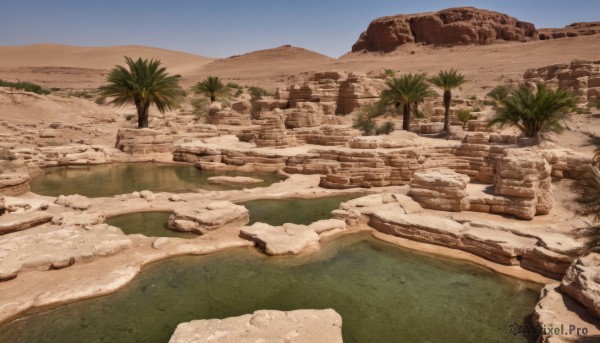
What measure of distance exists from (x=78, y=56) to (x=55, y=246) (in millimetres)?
93129

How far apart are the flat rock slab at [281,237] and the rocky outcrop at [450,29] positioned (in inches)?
2513

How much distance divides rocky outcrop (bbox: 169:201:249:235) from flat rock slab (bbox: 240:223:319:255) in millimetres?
658

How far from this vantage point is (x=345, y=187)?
1205 centimetres

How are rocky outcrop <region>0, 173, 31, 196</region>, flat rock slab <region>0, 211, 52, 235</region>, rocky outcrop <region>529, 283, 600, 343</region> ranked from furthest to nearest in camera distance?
rocky outcrop <region>0, 173, 31, 196</region> → flat rock slab <region>0, 211, 52, 235</region> → rocky outcrop <region>529, 283, 600, 343</region>

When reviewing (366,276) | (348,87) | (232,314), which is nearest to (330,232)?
(366,276)

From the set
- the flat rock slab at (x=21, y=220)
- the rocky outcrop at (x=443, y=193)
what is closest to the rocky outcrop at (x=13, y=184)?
the flat rock slab at (x=21, y=220)

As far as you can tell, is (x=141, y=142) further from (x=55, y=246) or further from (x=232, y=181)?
(x=55, y=246)

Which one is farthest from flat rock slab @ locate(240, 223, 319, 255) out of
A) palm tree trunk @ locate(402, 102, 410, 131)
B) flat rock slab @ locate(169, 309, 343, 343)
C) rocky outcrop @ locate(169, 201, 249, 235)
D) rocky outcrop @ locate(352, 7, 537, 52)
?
rocky outcrop @ locate(352, 7, 537, 52)

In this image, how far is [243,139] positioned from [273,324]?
52.7ft

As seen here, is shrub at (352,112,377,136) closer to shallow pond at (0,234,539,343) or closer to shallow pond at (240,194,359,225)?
shallow pond at (240,194,359,225)

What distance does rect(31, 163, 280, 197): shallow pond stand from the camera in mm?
12102

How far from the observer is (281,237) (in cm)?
767

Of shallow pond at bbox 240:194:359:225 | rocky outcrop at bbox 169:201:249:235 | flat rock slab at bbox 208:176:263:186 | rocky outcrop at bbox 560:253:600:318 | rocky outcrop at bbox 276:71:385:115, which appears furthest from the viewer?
rocky outcrop at bbox 276:71:385:115

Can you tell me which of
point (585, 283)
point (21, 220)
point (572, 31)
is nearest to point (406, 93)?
point (585, 283)
